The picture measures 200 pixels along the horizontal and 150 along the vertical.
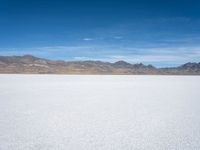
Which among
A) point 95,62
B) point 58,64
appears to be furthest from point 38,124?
point 95,62

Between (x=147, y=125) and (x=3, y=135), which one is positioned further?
(x=147, y=125)

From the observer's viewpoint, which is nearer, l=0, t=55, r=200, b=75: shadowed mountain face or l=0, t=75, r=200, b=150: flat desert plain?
l=0, t=75, r=200, b=150: flat desert plain

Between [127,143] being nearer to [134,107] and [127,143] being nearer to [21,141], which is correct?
[21,141]

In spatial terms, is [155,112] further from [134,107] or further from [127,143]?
Answer: [127,143]

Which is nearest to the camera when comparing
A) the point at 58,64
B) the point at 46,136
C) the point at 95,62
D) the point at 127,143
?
the point at 127,143

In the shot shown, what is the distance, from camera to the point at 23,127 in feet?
17.1

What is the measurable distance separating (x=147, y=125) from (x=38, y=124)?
225 cm

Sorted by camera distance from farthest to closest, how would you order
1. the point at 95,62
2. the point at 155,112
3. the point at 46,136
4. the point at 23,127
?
the point at 95,62 < the point at 155,112 < the point at 23,127 < the point at 46,136

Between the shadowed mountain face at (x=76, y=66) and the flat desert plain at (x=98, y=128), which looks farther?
the shadowed mountain face at (x=76, y=66)

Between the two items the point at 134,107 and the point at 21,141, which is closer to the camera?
the point at 21,141

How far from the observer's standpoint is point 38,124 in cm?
550

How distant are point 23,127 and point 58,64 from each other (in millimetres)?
112805

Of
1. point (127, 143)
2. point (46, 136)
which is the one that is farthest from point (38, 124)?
point (127, 143)

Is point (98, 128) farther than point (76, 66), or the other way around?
point (76, 66)
